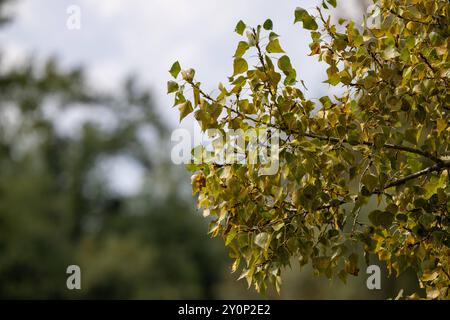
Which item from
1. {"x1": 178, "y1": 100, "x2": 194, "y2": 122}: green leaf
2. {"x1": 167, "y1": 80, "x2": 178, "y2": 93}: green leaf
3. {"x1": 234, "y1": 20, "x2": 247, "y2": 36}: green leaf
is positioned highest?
{"x1": 234, "y1": 20, "x2": 247, "y2": 36}: green leaf

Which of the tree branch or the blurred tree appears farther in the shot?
the blurred tree

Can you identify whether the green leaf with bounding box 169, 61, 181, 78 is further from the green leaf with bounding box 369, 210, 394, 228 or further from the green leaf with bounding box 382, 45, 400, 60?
the green leaf with bounding box 369, 210, 394, 228

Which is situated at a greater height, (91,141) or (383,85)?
(91,141)

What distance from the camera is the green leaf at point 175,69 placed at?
3928mm

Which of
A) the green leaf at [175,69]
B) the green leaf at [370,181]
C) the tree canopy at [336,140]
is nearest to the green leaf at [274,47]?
the tree canopy at [336,140]

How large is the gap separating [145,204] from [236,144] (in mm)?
42333

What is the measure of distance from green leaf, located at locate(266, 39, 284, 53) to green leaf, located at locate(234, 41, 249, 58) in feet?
0.39

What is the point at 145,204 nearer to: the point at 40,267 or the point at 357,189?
the point at 40,267

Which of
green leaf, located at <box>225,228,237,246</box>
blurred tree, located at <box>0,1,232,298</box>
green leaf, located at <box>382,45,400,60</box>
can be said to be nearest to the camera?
green leaf, located at <box>382,45,400,60</box>

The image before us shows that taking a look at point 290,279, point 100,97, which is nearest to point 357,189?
point 290,279

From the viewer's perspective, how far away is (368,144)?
4.09 meters

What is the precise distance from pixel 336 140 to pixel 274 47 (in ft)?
1.95

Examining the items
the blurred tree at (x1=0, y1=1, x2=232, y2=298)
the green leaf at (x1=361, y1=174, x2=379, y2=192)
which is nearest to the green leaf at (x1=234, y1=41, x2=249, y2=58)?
the green leaf at (x1=361, y1=174, x2=379, y2=192)

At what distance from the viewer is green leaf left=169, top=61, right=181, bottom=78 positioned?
3.93 m
